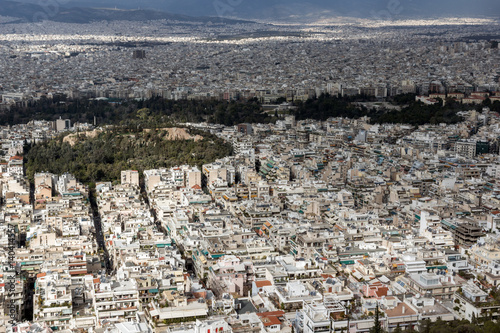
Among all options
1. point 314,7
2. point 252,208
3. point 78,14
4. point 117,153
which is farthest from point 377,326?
point 314,7

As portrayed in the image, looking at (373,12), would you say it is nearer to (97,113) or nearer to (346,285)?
(97,113)

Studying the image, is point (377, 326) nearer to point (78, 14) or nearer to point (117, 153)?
point (117, 153)

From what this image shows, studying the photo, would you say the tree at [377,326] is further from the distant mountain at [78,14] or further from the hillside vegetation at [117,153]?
the distant mountain at [78,14]

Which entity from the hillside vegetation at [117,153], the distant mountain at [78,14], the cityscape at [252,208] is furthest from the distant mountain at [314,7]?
the hillside vegetation at [117,153]

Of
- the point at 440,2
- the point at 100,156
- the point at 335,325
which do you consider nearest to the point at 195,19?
the point at 440,2

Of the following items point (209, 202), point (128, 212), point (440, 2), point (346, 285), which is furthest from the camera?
point (440, 2)
